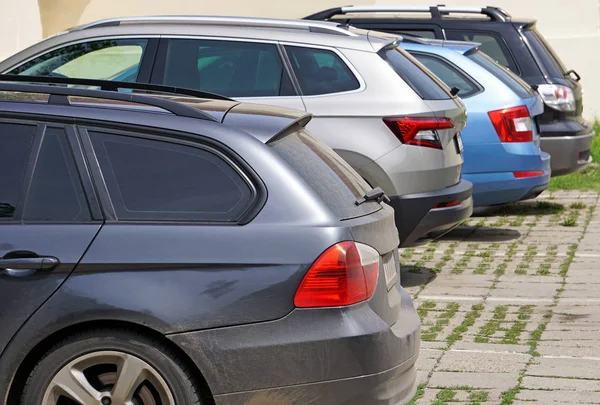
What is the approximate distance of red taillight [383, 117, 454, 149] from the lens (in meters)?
8.11

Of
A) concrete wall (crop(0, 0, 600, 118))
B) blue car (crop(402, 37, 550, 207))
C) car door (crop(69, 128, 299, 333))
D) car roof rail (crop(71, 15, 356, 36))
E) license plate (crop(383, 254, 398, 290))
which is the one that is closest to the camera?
car door (crop(69, 128, 299, 333))

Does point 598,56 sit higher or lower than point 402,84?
lower

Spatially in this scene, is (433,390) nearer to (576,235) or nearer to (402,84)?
(402,84)

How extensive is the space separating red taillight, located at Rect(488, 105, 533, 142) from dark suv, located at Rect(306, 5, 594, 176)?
1.23 meters

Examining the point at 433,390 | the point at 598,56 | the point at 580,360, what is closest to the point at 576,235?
the point at 580,360

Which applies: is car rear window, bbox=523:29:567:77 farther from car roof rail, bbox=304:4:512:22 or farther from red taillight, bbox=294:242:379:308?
red taillight, bbox=294:242:379:308

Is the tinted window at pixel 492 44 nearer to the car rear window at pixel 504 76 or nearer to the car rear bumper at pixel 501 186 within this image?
the car rear window at pixel 504 76

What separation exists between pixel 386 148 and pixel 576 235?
11.4 feet

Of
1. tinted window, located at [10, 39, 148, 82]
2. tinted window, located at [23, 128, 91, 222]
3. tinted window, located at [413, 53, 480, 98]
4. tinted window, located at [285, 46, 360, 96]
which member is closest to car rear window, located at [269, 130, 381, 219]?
tinted window, located at [23, 128, 91, 222]

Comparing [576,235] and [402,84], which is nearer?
[402,84]

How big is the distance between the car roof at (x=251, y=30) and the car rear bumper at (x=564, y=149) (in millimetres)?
3750

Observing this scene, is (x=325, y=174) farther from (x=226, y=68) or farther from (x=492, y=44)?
(x=492, y=44)

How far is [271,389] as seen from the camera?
434 centimetres

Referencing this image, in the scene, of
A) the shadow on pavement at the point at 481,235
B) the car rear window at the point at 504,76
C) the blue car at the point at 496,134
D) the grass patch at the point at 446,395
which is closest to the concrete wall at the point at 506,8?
the car rear window at the point at 504,76
